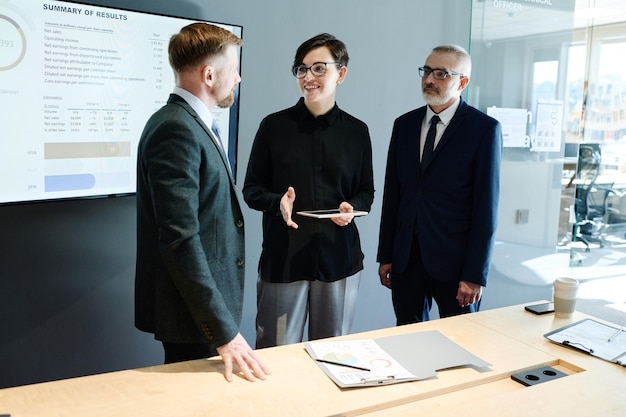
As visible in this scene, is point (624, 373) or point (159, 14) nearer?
point (624, 373)

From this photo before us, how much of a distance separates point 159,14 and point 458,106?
4.67 ft

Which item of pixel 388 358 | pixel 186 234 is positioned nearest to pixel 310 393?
pixel 388 358

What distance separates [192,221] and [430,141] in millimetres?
1337

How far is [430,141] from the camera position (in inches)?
98.6

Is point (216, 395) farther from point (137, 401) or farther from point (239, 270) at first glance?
point (239, 270)

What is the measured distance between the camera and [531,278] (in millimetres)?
4273

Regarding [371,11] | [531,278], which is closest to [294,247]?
[371,11]

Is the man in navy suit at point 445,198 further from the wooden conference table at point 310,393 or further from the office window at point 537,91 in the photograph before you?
the office window at point 537,91

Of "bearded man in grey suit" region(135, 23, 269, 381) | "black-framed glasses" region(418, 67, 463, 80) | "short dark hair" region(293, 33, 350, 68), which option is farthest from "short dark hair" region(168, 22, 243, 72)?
"black-framed glasses" region(418, 67, 463, 80)

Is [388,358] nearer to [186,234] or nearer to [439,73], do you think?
[186,234]

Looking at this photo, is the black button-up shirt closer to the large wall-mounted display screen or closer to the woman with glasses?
the woman with glasses

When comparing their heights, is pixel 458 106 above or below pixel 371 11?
below

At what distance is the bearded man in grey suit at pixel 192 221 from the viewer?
1528 millimetres

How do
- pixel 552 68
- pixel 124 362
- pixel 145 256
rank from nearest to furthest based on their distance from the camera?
pixel 145 256
pixel 124 362
pixel 552 68
